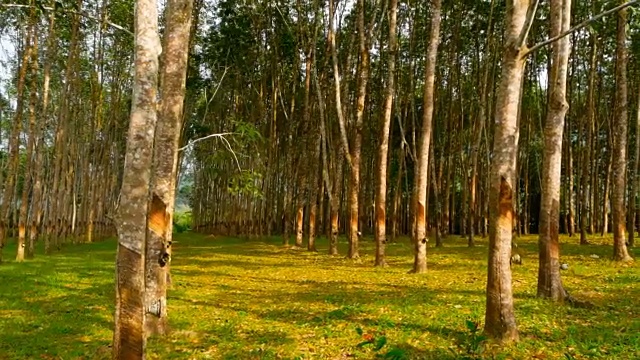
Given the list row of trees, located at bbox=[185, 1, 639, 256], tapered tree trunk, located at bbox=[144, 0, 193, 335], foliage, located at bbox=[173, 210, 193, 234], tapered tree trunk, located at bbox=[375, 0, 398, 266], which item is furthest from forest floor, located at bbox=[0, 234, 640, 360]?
foliage, located at bbox=[173, 210, 193, 234]

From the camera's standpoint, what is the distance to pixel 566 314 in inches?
361

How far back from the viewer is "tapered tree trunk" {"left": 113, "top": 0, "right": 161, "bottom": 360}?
5219mm

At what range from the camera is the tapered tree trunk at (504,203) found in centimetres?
723

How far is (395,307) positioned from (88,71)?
30720mm

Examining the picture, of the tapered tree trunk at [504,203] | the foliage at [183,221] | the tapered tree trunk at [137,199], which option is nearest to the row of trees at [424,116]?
the tapered tree trunk at [504,203]

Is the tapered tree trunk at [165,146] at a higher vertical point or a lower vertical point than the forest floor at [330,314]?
higher

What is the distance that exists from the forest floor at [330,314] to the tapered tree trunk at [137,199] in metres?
2.39

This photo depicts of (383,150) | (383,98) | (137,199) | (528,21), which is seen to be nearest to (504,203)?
(528,21)

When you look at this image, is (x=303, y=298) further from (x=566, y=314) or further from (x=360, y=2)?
(x=360, y=2)

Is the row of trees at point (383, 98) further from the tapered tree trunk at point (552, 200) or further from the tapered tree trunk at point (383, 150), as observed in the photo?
the tapered tree trunk at point (552, 200)

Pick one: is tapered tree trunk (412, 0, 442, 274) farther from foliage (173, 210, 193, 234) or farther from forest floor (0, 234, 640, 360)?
foliage (173, 210, 193, 234)

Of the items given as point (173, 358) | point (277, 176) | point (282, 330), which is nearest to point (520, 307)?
point (282, 330)

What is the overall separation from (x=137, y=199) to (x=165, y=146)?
10.2 feet

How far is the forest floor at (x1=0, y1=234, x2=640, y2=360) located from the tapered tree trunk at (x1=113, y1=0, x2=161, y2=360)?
7.86 feet
